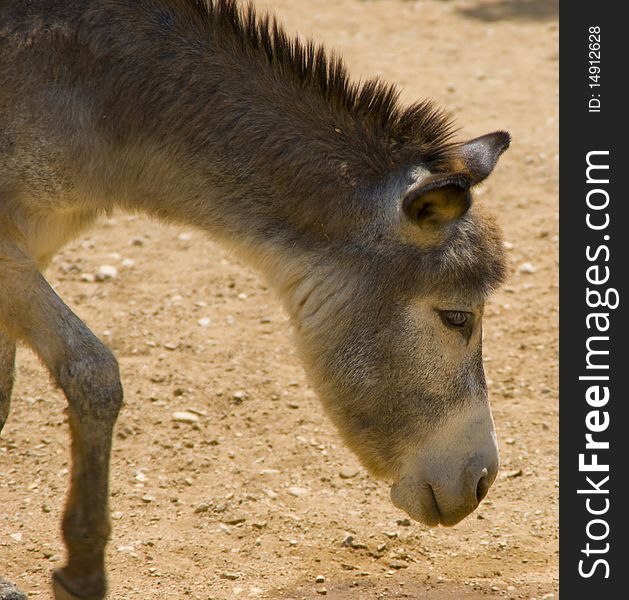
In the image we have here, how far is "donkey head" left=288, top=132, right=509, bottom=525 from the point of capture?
A: 157 inches

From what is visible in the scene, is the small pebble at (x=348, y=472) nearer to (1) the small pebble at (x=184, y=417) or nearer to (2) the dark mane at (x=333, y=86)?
(1) the small pebble at (x=184, y=417)

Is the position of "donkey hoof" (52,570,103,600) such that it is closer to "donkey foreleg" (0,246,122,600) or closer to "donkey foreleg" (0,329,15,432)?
"donkey foreleg" (0,246,122,600)

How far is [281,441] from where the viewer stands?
5.82 m

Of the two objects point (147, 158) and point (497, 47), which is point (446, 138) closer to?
point (147, 158)

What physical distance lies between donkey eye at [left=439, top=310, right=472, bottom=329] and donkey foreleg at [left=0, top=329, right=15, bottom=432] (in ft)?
6.37

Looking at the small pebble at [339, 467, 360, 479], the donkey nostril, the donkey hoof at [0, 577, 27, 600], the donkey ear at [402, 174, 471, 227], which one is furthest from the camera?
the small pebble at [339, 467, 360, 479]

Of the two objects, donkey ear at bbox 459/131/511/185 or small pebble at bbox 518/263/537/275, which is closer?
donkey ear at bbox 459/131/511/185

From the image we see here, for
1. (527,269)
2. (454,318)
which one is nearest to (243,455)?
(454,318)

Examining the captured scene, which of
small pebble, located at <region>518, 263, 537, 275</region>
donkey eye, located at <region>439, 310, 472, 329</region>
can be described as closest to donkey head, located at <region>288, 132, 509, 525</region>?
donkey eye, located at <region>439, 310, 472, 329</region>

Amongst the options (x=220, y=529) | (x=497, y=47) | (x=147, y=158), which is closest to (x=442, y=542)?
(x=220, y=529)

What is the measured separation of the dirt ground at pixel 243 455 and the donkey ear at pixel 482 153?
1.92 meters

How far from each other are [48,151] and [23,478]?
2.08 meters

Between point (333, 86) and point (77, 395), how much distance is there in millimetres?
1592

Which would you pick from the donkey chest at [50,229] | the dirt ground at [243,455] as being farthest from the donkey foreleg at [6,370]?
the dirt ground at [243,455]
